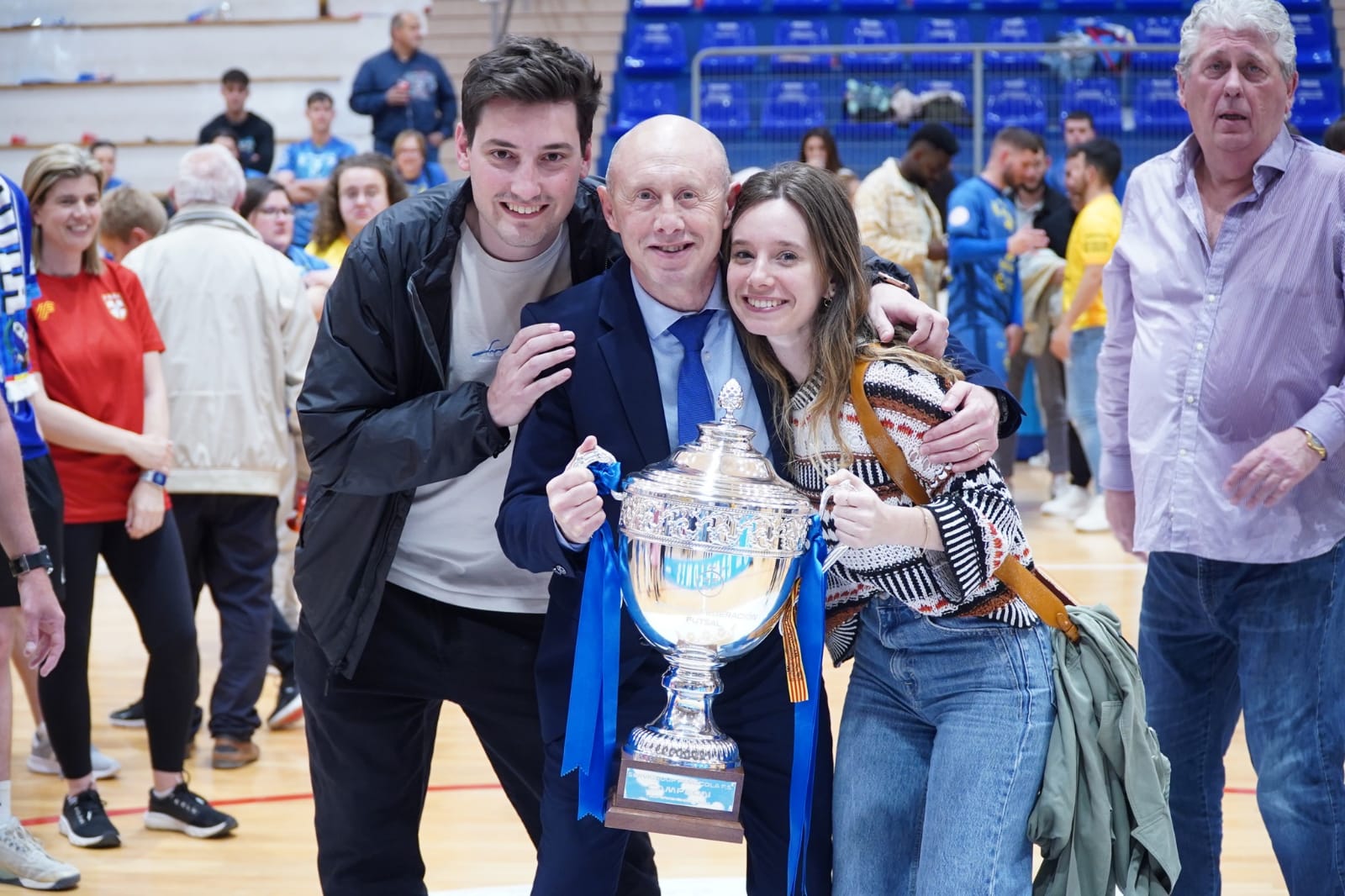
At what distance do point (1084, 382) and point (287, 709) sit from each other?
4.39 meters

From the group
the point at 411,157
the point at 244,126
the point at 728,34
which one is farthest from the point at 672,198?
the point at 728,34

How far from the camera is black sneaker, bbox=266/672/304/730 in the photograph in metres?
5.14

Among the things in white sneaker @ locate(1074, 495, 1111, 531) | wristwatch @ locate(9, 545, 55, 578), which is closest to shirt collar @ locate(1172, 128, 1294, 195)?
wristwatch @ locate(9, 545, 55, 578)

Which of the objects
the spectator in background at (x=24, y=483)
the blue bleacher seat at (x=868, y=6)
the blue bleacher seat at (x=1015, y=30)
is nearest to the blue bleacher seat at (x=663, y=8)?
the blue bleacher seat at (x=868, y=6)

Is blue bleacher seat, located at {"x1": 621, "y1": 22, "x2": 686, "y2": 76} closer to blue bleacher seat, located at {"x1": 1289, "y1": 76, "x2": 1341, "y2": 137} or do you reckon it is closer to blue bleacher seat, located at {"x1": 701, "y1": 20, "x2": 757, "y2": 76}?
blue bleacher seat, located at {"x1": 701, "y1": 20, "x2": 757, "y2": 76}

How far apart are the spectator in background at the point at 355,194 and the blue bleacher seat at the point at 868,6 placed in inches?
301

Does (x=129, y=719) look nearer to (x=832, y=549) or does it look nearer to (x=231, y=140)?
(x=832, y=549)

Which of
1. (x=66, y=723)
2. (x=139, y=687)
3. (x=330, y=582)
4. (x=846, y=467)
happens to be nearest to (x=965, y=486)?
(x=846, y=467)

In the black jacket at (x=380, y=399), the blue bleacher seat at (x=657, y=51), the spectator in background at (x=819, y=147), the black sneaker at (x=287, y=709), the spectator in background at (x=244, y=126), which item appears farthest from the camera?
the blue bleacher seat at (x=657, y=51)

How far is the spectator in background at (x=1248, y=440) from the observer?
8.61ft

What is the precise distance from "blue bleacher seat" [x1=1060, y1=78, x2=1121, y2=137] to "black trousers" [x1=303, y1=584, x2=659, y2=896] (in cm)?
888

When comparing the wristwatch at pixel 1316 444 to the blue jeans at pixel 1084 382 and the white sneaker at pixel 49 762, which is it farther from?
the blue jeans at pixel 1084 382

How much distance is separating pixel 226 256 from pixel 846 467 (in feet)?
10.3

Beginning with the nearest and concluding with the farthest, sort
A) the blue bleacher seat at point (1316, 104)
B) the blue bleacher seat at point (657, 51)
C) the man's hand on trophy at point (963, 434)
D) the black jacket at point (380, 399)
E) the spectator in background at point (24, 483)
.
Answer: the man's hand on trophy at point (963, 434), the black jacket at point (380, 399), the spectator in background at point (24, 483), the blue bleacher seat at point (1316, 104), the blue bleacher seat at point (657, 51)
